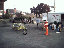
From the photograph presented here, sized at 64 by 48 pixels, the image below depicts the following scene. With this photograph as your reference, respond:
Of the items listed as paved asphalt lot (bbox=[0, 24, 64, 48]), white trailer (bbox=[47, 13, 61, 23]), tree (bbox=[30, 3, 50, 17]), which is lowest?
paved asphalt lot (bbox=[0, 24, 64, 48])

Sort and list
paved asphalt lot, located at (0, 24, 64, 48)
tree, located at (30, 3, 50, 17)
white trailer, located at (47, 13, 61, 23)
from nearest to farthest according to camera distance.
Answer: paved asphalt lot, located at (0, 24, 64, 48) → white trailer, located at (47, 13, 61, 23) → tree, located at (30, 3, 50, 17)

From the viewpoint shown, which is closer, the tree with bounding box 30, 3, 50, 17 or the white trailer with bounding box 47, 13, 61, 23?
the white trailer with bounding box 47, 13, 61, 23

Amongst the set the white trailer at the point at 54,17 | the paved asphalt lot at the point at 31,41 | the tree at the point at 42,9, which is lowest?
the paved asphalt lot at the point at 31,41

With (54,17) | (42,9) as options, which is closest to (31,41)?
(54,17)

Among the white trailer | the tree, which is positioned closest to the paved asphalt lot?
the white trailer

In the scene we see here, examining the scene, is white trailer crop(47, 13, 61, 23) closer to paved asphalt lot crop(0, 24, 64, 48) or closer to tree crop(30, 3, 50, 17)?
paved asphalt lot crop(0, 24, 64, 48)

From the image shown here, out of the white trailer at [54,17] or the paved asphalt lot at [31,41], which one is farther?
the white trailer at [54,17]

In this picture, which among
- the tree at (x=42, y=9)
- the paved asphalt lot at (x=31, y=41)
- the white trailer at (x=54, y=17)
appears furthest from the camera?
the tree at (x=42, y=9)

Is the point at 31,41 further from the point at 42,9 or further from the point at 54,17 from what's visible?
the point at 42,9

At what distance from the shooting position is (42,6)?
87500 mm

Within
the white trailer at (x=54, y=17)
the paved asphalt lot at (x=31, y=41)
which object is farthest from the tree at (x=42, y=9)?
the paved asphalt lot at (x=31, y=41)

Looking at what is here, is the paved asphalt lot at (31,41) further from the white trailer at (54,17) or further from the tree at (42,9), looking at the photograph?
the tree at (42,9)

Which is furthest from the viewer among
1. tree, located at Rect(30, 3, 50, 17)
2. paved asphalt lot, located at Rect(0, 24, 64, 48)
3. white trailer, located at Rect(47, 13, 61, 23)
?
tree, located at Rect(30, 3, 50, 17)

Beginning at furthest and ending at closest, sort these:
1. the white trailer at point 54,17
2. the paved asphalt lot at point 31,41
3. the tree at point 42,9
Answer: the tree at point 42,9
the white trailer at point 54,17
the paved asphalt lot at point 31,41
